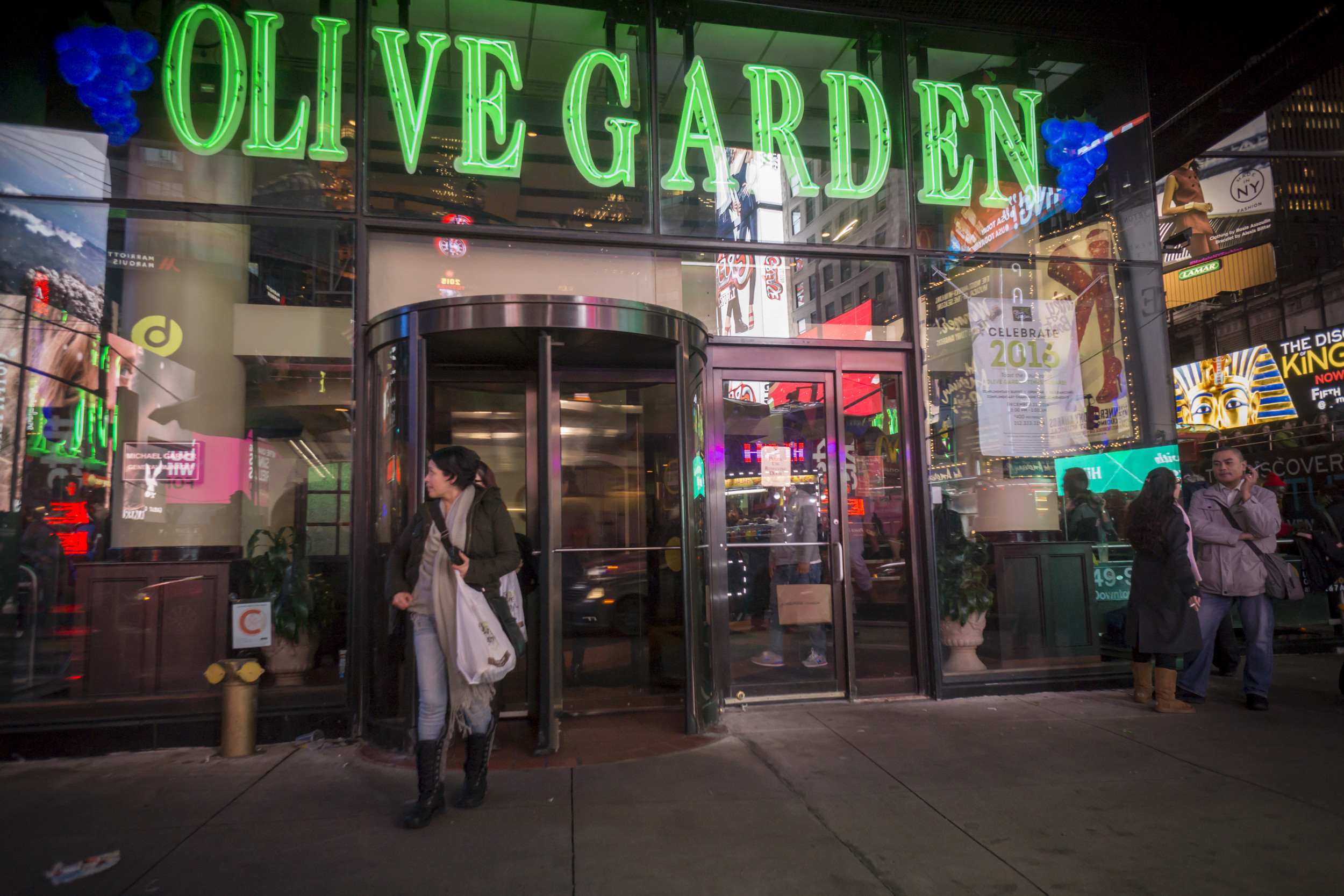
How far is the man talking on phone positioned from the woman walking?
16.3 feet

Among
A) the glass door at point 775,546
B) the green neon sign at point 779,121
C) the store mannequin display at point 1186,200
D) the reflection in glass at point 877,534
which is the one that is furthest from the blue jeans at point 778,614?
the store mannequin display at point 1186,200

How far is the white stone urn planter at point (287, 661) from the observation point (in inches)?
205

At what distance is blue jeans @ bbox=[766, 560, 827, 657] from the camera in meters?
6.13

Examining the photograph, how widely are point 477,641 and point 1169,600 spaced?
4.77 m

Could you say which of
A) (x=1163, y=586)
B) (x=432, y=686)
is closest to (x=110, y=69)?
(x=432, y=686)

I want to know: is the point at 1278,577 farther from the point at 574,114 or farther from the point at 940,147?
the point at 574,114

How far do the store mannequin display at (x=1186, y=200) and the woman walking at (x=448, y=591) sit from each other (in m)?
8.45

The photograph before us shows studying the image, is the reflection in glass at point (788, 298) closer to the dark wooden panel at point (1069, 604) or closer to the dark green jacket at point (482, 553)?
the dark wooden panel at point (1069, 604)

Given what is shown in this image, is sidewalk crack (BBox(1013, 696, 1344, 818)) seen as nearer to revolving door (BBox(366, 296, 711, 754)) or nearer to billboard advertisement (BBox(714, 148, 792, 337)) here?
revolving door (BBox(366, 296, 711, 754))

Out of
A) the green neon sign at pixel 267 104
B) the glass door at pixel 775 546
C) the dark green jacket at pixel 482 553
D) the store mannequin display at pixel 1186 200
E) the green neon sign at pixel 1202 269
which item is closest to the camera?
the dark green jacket at pixel 482 553

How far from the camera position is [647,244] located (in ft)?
20.3

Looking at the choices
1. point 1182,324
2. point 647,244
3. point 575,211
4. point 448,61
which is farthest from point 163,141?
point 1182,324

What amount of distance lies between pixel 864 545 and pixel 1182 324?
24.3m

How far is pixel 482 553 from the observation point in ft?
12.7
